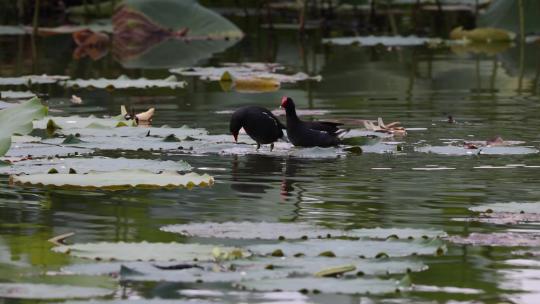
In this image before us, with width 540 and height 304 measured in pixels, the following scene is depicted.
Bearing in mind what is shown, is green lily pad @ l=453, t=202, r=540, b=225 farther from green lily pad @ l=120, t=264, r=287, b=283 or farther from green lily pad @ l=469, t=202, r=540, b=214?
green lily pad @ l=120, t=264, r=287, b=283

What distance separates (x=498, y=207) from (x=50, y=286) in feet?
6.76

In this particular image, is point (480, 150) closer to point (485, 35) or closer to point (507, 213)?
point (507, 213)

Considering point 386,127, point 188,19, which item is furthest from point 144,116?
point 188,19

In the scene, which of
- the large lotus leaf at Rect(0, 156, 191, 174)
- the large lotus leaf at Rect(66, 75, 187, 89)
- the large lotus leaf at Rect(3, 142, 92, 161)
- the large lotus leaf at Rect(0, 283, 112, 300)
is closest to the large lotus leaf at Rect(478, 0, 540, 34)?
the large lotus leaf at Rect(66, 75, 187, 89)

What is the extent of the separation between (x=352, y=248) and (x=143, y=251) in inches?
25.4

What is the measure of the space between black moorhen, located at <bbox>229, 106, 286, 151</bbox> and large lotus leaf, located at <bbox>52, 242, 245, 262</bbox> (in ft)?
9.81

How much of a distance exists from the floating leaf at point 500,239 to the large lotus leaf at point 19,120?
1816 millimetres

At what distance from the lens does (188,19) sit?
16531 millimetres

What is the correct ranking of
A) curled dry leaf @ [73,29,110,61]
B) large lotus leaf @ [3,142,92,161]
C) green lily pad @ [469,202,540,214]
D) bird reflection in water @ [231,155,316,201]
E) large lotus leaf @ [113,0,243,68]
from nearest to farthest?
green lily pad @ [469,202,540,214], bird reflection in water @ [231,155,316,201], large lotus leaf @ [3,142,92,161], large lotus leaf @ [113,0,243,68], curled dry leaf @ [73,29,110,61]

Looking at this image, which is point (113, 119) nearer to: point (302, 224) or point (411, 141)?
point (411, 141)

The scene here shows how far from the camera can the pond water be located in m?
4.26

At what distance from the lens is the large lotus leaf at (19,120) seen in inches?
224

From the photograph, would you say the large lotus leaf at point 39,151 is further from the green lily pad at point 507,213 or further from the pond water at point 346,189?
the green lily pad at point 507,213

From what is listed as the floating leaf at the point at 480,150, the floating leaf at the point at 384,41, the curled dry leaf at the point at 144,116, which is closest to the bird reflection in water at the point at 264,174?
the floating leaf at the point at 480,150
